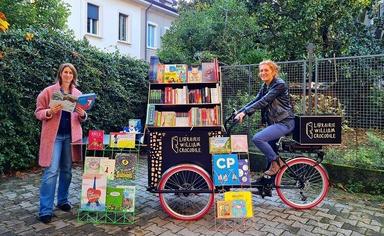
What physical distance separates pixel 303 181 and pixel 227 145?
123cm

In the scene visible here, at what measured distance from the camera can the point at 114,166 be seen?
4191 millimetres

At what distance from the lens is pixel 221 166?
4.29 metres

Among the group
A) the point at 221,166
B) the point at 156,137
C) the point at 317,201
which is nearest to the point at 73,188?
the point at 156,137

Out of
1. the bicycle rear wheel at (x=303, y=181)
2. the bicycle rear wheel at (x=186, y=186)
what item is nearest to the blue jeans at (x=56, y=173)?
the bicycle rear wheel at (x=186, y=186)

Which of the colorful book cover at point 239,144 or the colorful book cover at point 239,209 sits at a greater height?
the colorful book cover at point 239,144

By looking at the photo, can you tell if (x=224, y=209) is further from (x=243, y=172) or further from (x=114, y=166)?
(x=114, y=166)

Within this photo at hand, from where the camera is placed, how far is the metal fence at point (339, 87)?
5645mm

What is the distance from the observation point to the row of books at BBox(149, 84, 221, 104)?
4.96 metres

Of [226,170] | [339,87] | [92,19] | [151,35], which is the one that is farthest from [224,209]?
[151,35]

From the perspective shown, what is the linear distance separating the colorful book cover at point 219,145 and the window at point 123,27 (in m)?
18.3

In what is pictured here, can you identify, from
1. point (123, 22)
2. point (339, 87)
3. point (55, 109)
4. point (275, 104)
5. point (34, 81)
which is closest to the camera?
point (55, 109)

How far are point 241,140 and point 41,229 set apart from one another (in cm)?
248

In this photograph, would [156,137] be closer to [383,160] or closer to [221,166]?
[221,166]

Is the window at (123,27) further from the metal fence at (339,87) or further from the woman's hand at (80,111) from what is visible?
the woman's hand at (80,111)
